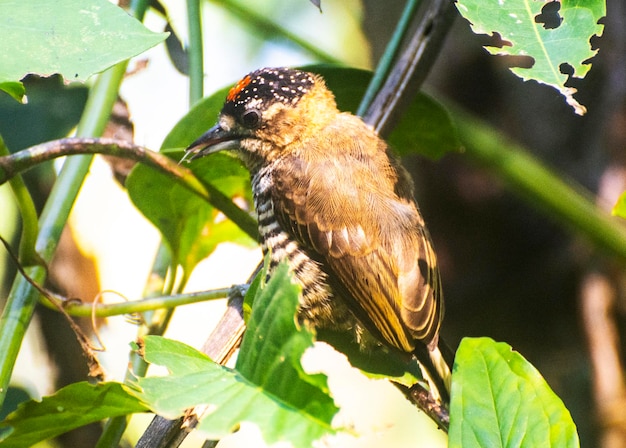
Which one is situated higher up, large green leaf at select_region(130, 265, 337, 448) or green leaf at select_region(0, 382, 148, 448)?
large green leaf at select_region(130, 265, 337, 448)

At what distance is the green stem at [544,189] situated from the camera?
2980 millimetres

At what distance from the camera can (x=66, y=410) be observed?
1.50 m

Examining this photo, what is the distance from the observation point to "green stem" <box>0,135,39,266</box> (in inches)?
65.9

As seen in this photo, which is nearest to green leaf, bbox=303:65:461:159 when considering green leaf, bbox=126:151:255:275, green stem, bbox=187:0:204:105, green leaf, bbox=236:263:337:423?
green stem, bbox=187:0:204:105

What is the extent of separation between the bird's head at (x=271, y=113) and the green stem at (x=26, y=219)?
26.8 inches

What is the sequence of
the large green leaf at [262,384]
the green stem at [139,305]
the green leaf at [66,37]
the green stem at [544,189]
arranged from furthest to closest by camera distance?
the green stem at [544,189], the green stem at [139,305], the green leaf at [66,37], the large green leaf at [262,384]

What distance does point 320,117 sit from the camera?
2658 mm

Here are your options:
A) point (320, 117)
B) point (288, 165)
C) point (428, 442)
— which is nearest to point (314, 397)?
point (288, 165)

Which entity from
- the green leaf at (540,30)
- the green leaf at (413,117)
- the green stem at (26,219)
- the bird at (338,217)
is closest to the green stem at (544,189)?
the green leaf at (413,117)

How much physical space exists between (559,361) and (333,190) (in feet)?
6.93

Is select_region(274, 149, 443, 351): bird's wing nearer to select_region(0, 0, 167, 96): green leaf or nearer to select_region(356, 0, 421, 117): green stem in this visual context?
select_region(356, 0, 421, 117): green stem

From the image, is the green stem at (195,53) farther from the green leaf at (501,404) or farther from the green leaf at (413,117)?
the green leaf at (501,404)

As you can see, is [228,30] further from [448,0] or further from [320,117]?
[448,0]

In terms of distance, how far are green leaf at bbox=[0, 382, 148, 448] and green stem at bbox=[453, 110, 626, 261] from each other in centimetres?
201
